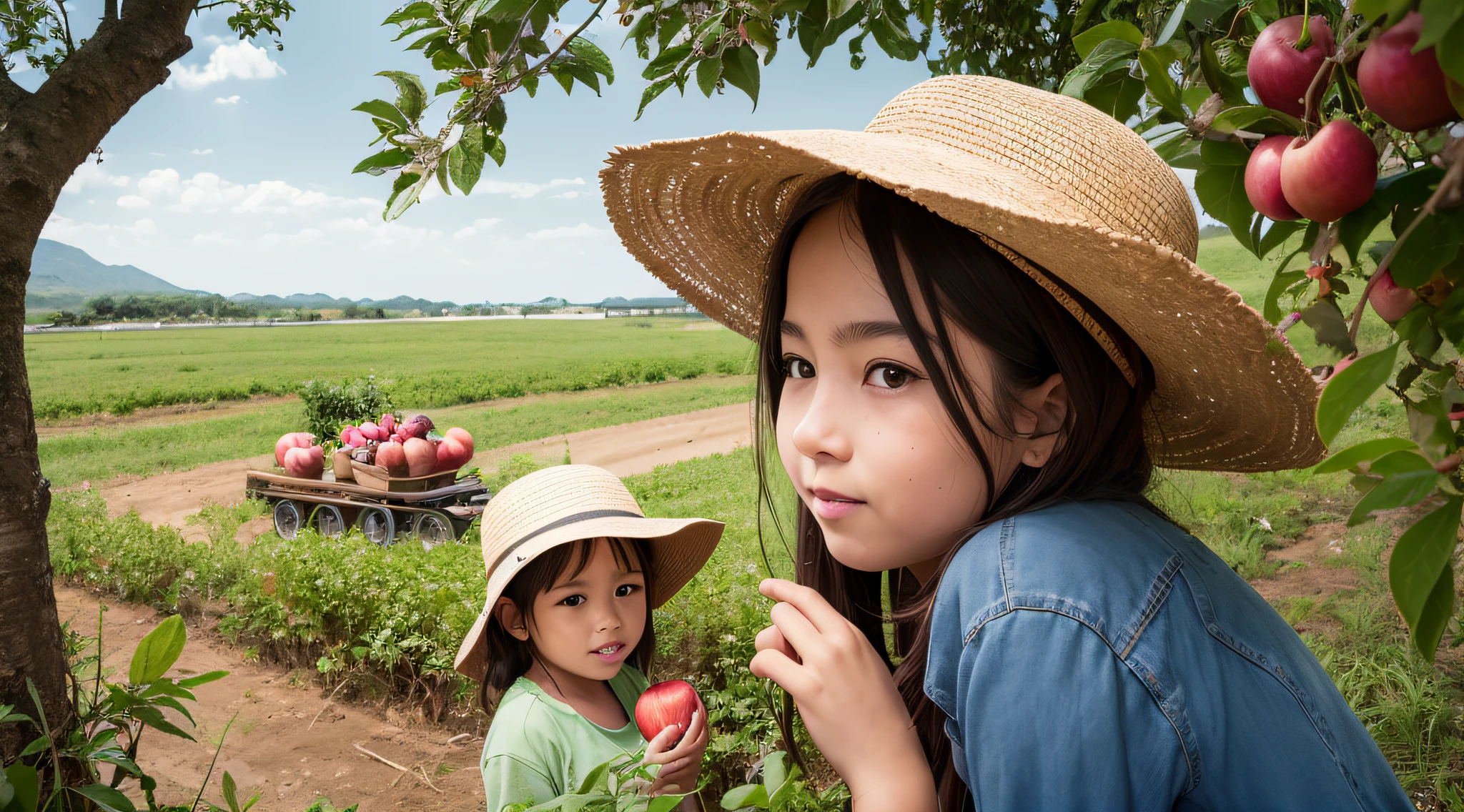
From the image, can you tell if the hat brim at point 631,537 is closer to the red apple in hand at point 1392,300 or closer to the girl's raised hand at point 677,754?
the girl's raised hand at point 677,754

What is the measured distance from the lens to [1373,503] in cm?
35

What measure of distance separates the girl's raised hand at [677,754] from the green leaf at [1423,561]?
42.2 inches

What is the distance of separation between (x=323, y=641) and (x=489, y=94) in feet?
11.6

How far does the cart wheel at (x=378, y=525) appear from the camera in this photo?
206 inches

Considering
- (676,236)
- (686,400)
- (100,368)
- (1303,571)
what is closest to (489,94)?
(676,236)

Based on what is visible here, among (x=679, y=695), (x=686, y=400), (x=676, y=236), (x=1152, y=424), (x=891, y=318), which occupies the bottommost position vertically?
(x=686, y=400)

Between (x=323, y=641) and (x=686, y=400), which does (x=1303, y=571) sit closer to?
(x=323, y=641)

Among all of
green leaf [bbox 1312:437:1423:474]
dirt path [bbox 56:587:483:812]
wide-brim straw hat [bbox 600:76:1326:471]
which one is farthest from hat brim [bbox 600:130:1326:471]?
dirt path [bbox 56:587:483:812]

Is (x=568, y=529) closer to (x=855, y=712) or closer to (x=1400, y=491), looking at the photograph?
(x=855, y=712)

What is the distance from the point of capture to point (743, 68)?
128 cm

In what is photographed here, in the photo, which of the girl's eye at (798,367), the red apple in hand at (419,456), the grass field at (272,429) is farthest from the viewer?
the grass field at (272,429)

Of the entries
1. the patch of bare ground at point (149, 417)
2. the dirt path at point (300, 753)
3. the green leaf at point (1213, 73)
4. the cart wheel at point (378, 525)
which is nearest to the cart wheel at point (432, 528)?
the cart wheel at point (378, 525)

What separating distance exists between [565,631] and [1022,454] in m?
1.04

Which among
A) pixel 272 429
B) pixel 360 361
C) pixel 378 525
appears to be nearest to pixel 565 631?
pixel 378 525
